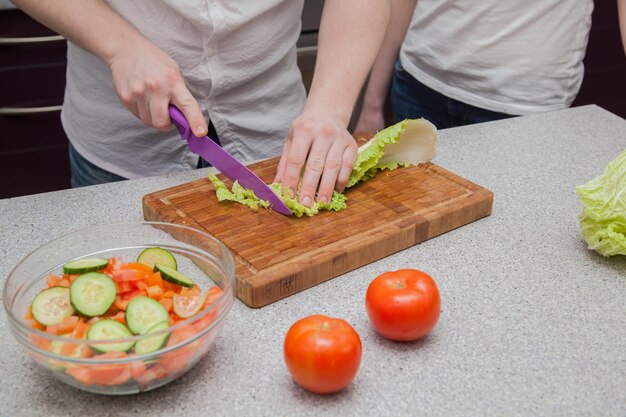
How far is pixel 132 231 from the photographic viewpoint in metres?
1.10

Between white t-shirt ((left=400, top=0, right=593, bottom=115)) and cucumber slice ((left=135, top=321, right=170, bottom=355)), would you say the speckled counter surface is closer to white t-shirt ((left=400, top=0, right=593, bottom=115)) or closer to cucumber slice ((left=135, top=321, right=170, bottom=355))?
cucumber slice ((left=135, top=321, right=170, bottom=355))

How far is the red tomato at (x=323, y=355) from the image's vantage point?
844 mm

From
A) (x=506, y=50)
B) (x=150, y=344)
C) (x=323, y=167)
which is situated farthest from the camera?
(x=506, y=50)

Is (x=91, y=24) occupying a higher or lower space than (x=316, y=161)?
higher

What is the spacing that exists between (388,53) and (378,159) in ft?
2.78

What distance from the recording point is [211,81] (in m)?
1.56

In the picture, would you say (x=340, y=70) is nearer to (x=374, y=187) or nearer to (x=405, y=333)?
(x=374, y=187)

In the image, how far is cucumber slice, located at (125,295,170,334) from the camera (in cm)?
85

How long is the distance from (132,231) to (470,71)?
118 cm

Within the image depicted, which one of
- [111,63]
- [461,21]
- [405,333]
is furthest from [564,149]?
[111,63]

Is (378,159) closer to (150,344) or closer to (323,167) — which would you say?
(323,167)

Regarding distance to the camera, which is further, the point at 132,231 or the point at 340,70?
the point at 340,70

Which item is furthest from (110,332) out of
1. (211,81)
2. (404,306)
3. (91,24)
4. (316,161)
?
(211,81)

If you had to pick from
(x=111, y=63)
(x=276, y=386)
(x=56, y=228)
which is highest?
(x=111, y=63)
